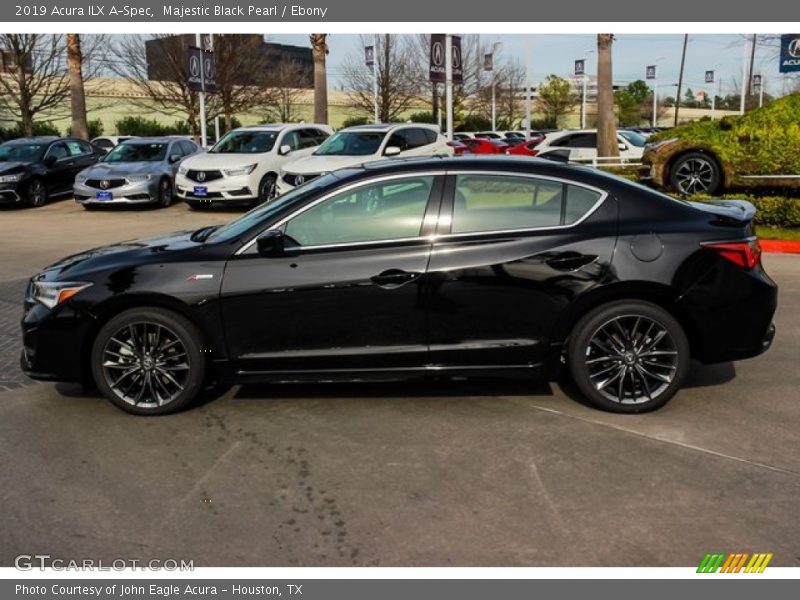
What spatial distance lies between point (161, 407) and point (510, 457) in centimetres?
227

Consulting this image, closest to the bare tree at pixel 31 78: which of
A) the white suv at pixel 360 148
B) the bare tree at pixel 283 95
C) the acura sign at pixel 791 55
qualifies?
the bare tree at pixel 283 95

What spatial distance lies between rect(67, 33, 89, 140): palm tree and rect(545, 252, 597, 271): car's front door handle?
25.6 meters

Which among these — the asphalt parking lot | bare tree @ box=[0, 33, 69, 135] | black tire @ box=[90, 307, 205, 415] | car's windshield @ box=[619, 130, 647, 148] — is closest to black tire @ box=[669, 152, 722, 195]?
the asphalt parking lot

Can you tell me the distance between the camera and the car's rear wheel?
63.4 ft

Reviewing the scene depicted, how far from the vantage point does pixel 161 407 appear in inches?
203

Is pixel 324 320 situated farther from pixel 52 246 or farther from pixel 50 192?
pixel 50 192

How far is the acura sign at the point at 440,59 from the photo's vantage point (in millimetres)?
22750

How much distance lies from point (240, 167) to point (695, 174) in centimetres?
897

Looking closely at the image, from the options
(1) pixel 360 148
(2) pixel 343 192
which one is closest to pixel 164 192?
(1) pixel 360 148

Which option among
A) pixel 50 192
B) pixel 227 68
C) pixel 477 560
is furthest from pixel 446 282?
pixel 227 68

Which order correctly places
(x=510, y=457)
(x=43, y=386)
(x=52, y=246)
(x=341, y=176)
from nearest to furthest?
(x=510, y=457) → (x=341, y=176) → (x=43, y=386) → (x=52, y=246)

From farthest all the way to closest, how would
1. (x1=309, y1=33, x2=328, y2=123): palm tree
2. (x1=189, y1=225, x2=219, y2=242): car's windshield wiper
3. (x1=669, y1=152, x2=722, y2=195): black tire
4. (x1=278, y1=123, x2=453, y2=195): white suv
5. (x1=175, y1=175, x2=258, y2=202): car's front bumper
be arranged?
(x1=309, y1=33, x2=328, y2=123): palm tree
(x1=175, y1=175, x2=258, y2=202): car's front bumper
(x1=278, y1=123, x2=453, y2=195): white suv
(x1=669, y1=152, x2=722, y2=195): black tire
(x1=189, y1=225, x2=219, y2=242): car's windshield wiper

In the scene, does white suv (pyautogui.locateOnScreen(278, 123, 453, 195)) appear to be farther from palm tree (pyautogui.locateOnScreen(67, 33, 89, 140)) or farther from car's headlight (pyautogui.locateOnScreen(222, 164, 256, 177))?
palm tree (pyautogui.locateOnScreen(67, 33, 89, 140))

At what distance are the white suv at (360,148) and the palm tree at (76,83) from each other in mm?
14235
